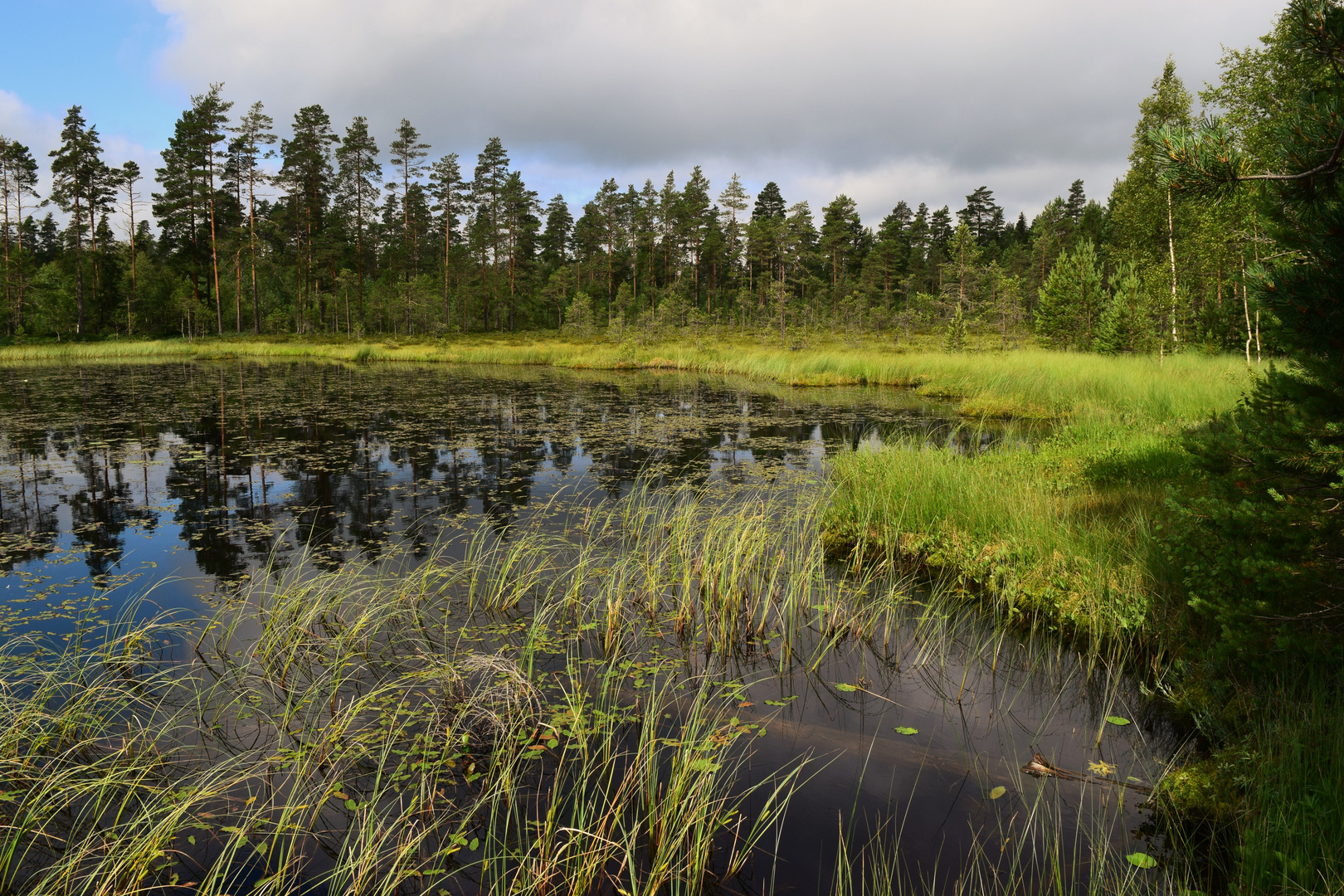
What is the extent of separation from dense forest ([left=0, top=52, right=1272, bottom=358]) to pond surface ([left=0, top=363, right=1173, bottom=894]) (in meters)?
18.4

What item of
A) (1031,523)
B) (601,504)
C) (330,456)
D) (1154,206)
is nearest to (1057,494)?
(1031,523)

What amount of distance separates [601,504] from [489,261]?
60.9m

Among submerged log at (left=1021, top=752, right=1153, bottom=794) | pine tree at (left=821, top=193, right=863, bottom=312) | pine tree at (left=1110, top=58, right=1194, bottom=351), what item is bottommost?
submerged log at (left=1021, top=752, right=1153, bottom=794)

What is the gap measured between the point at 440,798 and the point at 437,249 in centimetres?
7165

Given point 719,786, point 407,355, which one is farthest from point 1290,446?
point 407,355

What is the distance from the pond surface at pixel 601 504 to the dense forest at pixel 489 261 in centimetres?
1836

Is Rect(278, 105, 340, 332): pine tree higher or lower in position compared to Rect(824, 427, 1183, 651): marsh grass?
higher

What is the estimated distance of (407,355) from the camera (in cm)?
3844

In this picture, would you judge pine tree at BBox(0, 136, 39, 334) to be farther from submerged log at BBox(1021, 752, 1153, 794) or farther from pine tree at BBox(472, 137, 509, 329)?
submerged log at BBox(1021, 752, 1153, 794)

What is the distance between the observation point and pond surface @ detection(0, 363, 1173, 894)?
3469 millimetres

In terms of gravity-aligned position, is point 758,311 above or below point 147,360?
above

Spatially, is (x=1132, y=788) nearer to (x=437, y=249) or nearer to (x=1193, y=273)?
(x=1193, y=273)

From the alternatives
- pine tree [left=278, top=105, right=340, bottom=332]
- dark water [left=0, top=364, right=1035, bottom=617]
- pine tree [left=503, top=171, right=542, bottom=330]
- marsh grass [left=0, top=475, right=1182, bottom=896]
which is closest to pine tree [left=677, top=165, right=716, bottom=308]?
pine tree [left=503, top=171, right=542, bottom=330]

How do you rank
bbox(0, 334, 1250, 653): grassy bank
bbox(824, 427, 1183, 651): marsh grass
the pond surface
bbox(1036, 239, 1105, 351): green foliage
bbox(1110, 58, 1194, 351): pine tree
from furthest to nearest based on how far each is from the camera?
bbox(1036, 239, 1105, 351): green foliage → bbox(1110, 58, 1194, 351): pine tree → bbox(0, 334, 1250, 653): grassy bank → bbox(824, 427, 1183, 651): marsh grass → the pond surface
